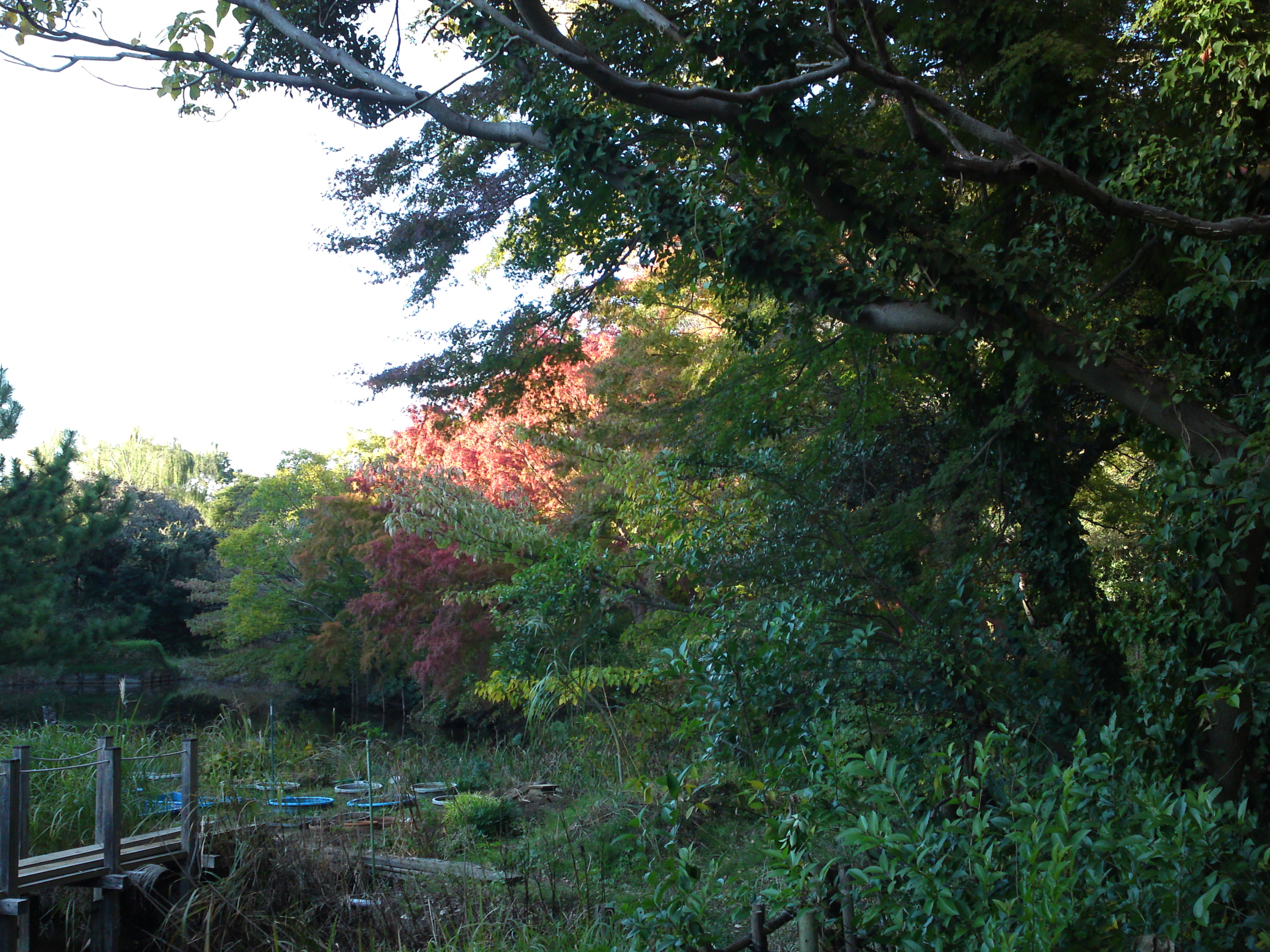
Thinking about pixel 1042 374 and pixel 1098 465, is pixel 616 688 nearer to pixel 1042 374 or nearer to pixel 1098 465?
pixel 1098 465

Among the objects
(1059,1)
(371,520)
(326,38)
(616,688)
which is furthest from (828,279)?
(371,520)

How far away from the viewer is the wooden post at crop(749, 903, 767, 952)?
271 cm

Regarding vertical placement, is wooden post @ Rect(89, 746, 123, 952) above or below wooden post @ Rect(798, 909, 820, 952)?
below

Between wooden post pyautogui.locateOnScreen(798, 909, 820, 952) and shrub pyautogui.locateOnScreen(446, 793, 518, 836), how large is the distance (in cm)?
601

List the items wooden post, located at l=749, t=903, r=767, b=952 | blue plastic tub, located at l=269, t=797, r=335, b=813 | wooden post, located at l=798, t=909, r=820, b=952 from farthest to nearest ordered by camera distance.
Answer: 1. blue plastic tub, located at l=269, t=797, r=335, b=813
2. wooden post, located at l=749, t=903, r=767, b=952
3. wooden post, located at l=798, t=909, r=820, b=952

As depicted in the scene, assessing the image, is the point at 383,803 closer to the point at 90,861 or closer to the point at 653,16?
the point at 90,861

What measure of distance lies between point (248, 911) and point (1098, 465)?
7497 mm

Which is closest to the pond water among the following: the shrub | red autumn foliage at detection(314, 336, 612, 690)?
red autumn foliage at detection(314, 336, 612, 690)

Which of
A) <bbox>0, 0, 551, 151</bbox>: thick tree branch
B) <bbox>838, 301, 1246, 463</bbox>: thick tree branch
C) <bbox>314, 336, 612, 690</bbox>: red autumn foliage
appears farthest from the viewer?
<bbox>314, 336, 612, 690</bbox>: red autumn foliage

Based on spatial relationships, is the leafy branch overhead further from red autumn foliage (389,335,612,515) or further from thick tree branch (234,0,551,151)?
red autumn foliage (389,335,612,515)

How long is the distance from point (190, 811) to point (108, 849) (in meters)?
0.58

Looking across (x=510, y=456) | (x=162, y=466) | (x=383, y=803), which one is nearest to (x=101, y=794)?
(x=383, y=803)

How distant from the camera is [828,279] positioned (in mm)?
4504

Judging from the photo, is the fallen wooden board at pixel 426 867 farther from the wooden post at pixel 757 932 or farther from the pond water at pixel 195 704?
the pond water at pixel 195 704
